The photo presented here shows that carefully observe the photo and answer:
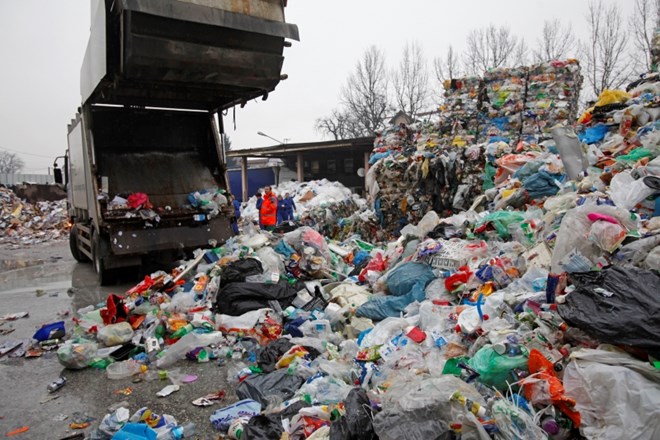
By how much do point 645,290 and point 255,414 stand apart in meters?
2.36

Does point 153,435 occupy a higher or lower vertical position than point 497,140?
lower

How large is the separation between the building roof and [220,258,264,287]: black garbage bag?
1199cm

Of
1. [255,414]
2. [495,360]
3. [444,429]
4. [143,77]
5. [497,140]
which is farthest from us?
[497,140]

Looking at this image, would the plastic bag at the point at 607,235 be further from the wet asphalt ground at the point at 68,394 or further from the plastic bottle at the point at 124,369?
the plastic bottle at the point at 124,369

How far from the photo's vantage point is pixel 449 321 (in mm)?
3400

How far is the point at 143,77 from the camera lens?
5203mm

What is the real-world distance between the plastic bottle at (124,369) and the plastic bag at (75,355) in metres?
0.22

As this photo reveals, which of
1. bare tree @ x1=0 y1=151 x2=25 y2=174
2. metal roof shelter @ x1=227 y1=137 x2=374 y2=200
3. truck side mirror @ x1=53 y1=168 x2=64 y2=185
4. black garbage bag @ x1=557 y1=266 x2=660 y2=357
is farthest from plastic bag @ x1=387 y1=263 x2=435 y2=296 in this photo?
bare tree @ x1=0 y1=151 x2=25 y2=174

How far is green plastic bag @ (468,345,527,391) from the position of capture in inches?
95.4

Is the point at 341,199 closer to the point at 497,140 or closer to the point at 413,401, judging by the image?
the point at 497,140

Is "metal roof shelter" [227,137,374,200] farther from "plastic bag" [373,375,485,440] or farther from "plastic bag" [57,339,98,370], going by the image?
"plastic bag" [373,375,485,440]

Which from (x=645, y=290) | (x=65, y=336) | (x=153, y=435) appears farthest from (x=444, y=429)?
(x=65, y=336)

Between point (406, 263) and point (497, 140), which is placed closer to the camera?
point (406, 263)

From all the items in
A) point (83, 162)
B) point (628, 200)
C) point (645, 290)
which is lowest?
point (645, 290)
